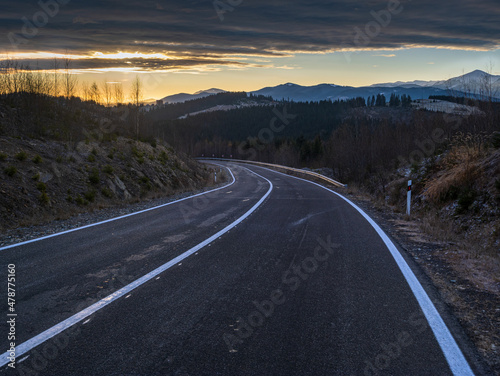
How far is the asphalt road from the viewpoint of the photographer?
3432mm

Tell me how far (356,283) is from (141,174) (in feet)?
56.7

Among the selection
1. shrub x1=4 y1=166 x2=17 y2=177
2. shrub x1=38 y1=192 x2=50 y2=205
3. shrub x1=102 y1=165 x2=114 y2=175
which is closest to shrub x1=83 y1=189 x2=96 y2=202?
shrub x1=38 y1=192 x2=50 y2=205

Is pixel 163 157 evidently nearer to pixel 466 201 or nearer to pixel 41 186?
pixel 41 186

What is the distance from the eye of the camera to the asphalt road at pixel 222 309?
3432mm

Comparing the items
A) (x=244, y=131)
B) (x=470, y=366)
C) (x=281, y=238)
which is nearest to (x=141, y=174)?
(x=281, y=238)

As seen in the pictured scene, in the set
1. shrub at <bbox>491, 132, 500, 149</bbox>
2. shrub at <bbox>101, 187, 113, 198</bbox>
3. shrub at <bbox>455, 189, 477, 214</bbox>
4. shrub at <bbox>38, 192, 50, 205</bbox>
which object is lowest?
shrub at <bbox>101, 187, 113, 198</bbox>

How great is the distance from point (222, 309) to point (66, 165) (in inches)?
556

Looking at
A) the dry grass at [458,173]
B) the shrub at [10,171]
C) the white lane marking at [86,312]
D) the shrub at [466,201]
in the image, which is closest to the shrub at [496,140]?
the dry grass at [458,173]

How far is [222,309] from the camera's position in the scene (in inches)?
180

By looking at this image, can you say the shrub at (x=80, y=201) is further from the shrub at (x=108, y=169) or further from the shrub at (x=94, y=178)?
the shrub at (x=108, y=169)

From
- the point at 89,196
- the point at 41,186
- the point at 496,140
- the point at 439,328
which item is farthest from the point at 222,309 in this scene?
the point at 496,140

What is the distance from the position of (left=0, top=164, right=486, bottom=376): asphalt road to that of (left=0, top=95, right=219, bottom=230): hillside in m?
4.65

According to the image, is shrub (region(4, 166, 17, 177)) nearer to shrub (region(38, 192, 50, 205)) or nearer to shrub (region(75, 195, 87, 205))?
shrub (region(38, 192, 50, 205))

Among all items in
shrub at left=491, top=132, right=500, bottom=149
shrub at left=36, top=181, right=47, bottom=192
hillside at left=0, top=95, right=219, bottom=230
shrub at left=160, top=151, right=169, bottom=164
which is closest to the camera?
hillside at left=0, top=95, right=219, bottom=230
